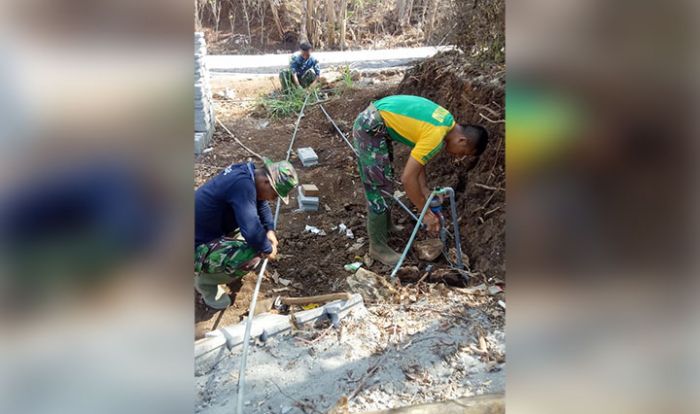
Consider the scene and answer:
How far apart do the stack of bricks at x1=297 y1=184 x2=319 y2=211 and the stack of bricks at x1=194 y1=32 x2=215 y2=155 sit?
1.30m

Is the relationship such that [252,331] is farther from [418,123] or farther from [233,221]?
[418,123]

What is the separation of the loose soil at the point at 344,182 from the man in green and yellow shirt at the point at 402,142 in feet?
1.33

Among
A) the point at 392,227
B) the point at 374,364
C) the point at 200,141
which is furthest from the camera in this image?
the point at 200,141

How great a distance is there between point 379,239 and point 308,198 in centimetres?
135

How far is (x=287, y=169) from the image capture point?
424 cm

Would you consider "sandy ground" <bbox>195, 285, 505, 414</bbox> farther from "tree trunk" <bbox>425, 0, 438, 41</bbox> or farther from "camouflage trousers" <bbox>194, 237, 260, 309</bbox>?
"tree trunk" <bbox>425, 0, 438, 41</bbox>

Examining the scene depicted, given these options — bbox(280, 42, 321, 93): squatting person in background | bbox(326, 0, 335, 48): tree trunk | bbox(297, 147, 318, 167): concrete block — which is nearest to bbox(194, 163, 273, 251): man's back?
bbox(297, 147, 318, 167): concrete block

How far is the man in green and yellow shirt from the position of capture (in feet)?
15.6

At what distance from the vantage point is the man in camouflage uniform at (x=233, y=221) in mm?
4027

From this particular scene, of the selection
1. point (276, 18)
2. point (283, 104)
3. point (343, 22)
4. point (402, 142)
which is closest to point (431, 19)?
point (343, 22)

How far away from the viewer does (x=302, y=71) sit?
10266mm
